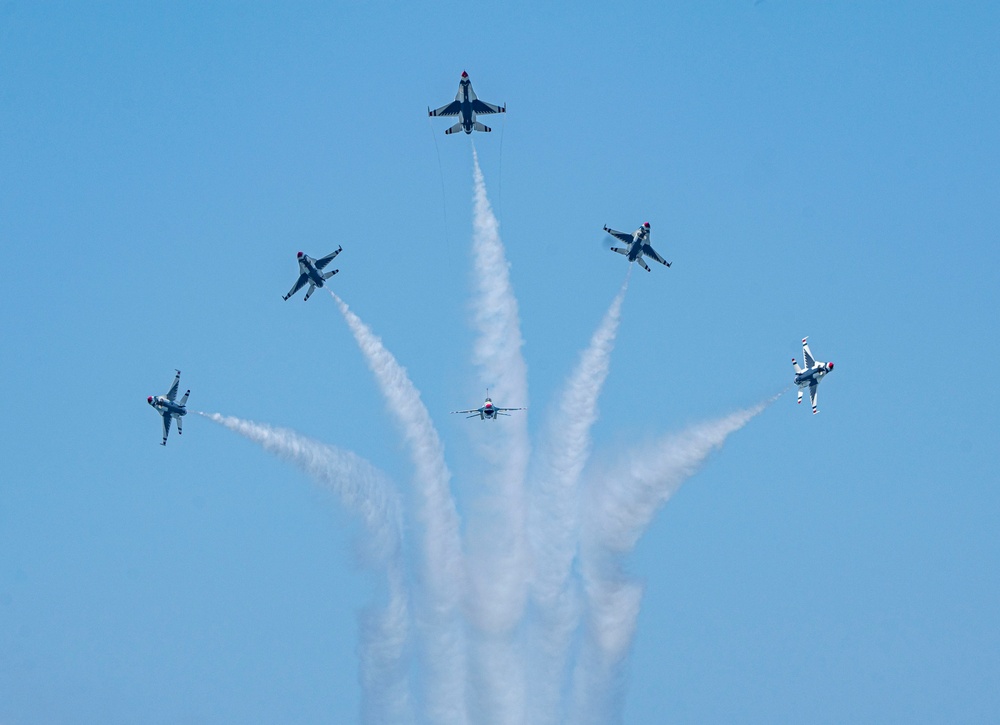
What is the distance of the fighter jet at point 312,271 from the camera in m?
→ 55.2

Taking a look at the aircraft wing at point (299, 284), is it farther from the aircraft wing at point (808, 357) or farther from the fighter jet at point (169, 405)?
the aircraft wing at point (808, 357)

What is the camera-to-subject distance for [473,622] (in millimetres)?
52188

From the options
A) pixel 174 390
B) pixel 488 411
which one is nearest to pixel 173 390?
pixel 174 390

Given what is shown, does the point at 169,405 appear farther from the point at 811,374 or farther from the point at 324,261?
the point at 811,374

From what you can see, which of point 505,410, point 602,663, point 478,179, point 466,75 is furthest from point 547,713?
point 466,75

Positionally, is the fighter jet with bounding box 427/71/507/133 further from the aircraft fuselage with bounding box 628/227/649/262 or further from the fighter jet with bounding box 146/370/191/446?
the fighter jet with bounding box 146/370/191/446

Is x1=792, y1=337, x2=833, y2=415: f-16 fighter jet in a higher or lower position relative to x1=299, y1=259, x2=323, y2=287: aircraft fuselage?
lower

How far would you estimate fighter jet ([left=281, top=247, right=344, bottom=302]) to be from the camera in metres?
55.2

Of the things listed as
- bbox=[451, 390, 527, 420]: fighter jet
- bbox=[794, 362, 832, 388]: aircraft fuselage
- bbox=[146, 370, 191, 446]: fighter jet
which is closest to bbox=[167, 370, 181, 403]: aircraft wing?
bbox=[146, 370, 191, 446]: fighter jet

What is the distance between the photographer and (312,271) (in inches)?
2179

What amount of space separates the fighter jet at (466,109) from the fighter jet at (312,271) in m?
11.5

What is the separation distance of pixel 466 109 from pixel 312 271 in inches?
558

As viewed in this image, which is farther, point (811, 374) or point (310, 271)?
point (310, 271)

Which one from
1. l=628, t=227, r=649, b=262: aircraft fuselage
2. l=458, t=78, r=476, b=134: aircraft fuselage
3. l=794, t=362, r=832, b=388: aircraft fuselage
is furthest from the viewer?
l=628, t=227, r=649, b=262: aircraft fuselage
